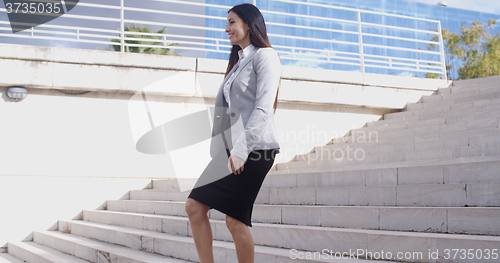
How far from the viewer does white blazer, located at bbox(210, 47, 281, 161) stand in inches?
85.1

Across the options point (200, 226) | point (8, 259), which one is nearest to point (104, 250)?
point (8, 259)

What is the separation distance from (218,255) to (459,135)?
4071 millimetres

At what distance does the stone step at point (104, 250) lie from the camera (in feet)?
15.0

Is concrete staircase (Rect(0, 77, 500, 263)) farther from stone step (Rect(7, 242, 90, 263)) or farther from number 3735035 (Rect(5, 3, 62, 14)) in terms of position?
number 3735035 (Rect(5, 3, 62, 14))

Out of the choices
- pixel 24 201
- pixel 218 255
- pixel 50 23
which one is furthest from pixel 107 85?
pixel 218 255

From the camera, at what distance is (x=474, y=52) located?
20688 millimetres

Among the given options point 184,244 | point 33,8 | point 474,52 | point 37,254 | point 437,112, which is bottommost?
point 37,254

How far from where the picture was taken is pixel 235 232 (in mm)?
2193

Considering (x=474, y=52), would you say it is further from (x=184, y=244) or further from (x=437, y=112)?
(x=184, y=244)

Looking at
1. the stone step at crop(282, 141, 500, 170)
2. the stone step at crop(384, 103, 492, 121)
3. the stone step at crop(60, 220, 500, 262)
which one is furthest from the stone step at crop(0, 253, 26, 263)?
the stone step at crop(384, 103, 492, 121)

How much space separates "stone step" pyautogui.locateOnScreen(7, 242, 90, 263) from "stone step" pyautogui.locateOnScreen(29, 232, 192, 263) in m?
0.10

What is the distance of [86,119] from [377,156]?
5266mm

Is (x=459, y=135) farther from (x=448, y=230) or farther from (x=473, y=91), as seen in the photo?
(x=448, y=230)

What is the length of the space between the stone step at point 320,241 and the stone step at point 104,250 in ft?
0.26
